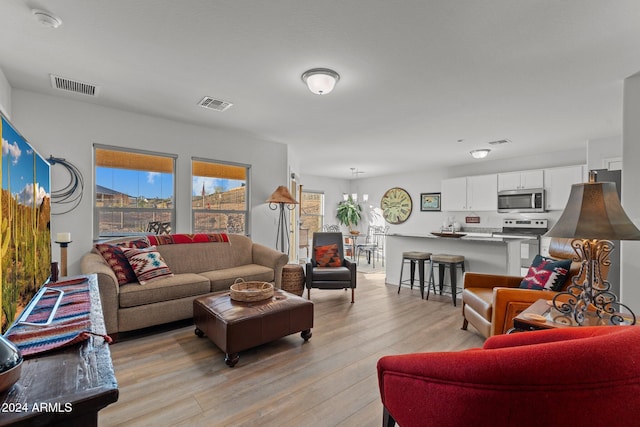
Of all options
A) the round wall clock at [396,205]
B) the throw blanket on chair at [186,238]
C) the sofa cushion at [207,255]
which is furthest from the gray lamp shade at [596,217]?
the round wall clock at [396,205]

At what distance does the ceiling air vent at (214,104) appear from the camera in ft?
10.6

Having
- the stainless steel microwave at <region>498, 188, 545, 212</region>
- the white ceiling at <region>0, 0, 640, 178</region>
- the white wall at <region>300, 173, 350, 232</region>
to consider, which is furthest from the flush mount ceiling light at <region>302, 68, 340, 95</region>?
the white wall at <region>300, 173, 350, 232</region>

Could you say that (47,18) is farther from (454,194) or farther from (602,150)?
(454,194)

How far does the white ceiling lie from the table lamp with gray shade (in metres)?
1.13

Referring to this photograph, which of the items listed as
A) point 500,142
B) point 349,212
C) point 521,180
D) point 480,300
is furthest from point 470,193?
point 480,300

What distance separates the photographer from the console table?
0.72 meters

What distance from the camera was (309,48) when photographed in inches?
87.0

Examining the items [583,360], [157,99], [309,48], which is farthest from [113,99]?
[583,360]

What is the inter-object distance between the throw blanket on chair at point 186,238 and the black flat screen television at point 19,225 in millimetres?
1843

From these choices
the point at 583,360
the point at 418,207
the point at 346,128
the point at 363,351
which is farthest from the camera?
the point at 418,207

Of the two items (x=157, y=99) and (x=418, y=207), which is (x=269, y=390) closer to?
(x=157, y=99)

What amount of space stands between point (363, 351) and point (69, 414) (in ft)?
7.37

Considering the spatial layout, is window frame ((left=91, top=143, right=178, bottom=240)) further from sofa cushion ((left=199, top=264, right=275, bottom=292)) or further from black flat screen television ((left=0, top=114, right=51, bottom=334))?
black flat screen television ((left=0, top=114, right=51, bottom=334))

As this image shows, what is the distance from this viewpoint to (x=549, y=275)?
101 inches
